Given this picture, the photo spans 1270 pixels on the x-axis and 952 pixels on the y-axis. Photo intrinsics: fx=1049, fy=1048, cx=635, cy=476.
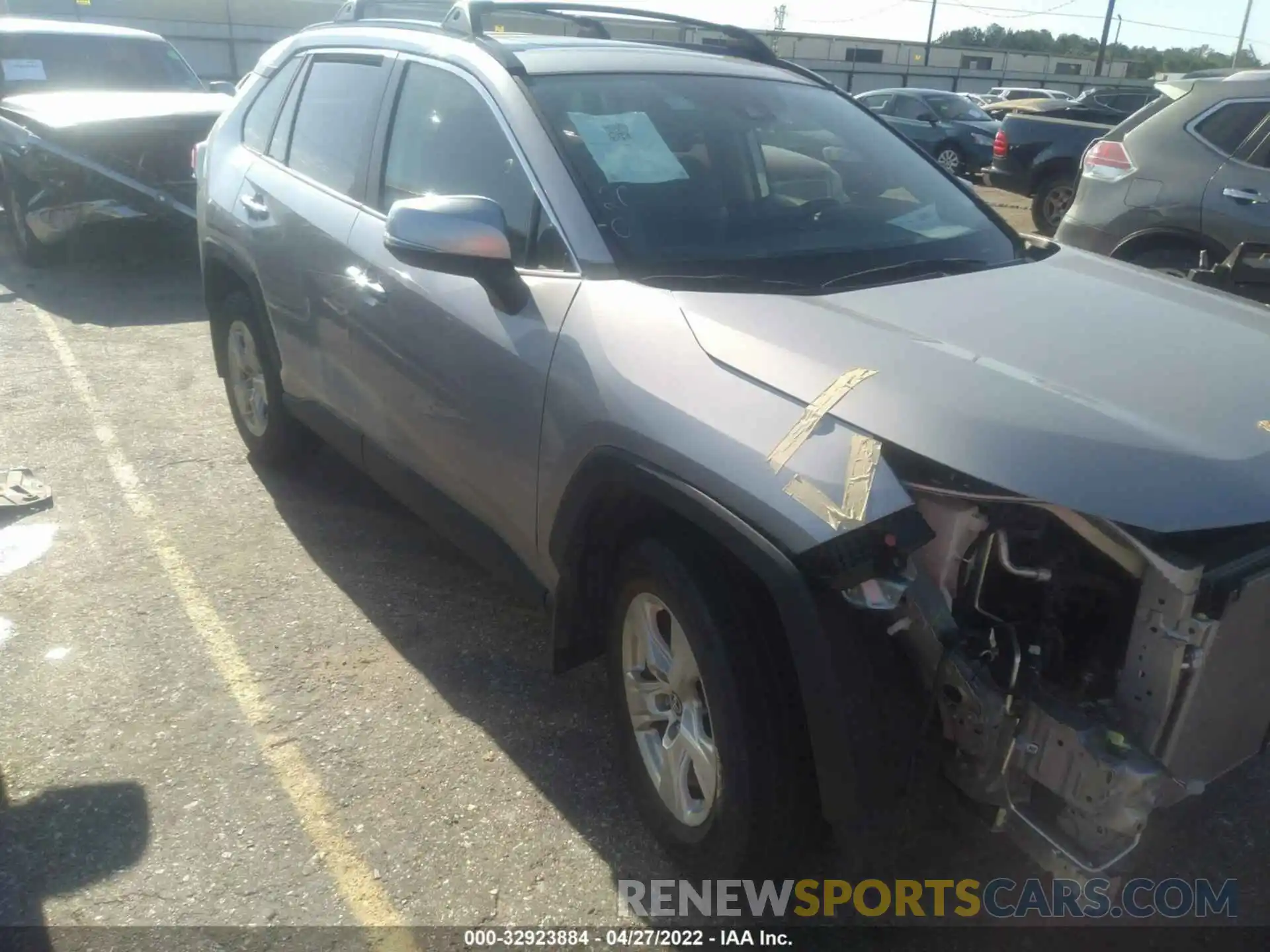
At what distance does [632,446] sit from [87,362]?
530 centimetres

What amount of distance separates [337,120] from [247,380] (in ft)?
4.73

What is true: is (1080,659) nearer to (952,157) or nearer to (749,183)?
(749,183)

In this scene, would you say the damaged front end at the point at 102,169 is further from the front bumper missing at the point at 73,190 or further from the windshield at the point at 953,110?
the windshield at the point at 953,110

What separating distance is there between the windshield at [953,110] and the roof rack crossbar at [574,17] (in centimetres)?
1711

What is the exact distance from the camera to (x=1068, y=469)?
1831 mm

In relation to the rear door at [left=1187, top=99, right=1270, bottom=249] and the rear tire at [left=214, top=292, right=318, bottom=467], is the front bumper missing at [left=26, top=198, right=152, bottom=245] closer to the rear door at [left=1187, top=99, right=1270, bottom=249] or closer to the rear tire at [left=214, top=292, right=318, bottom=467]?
the rear tire at [left=214, top=292, right=318, bottom=467]

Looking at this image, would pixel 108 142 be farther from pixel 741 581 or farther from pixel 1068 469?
pixel 1068 469

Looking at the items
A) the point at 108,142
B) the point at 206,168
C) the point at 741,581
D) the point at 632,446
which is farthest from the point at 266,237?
the point at 108,142

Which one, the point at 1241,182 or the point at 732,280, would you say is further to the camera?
the point at 1241,182

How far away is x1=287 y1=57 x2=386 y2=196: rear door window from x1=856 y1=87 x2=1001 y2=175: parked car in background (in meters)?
15.7

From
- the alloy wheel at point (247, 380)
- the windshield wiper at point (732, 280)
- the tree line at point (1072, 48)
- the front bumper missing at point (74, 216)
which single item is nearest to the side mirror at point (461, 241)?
the windshield wiper at point (732, 280)

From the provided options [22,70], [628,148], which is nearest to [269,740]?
[628,148]

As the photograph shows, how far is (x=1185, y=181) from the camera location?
601cm
